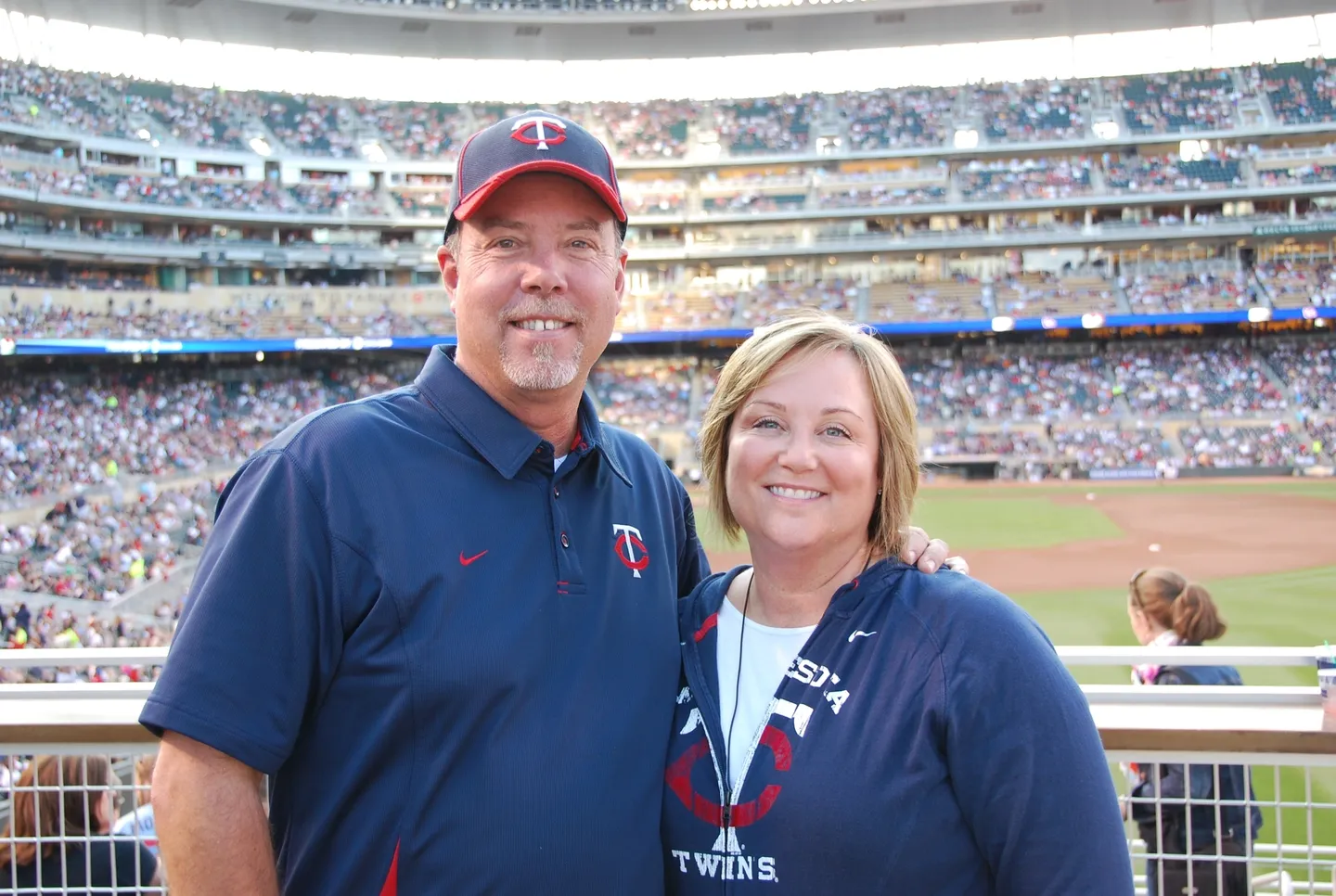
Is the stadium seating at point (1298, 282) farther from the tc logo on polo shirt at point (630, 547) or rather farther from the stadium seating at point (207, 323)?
the tc logo on polo shirt at point (630, 547)

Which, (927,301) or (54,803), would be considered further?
(927,301)

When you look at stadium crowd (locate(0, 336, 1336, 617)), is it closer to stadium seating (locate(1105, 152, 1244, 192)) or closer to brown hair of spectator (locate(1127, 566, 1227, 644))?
stadium seating (locate(1105, 152, 1244, 192))

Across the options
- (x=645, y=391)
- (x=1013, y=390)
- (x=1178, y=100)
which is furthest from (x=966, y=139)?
(x=645, y=391)

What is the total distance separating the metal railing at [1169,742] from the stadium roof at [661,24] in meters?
51.4

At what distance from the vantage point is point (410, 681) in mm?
2023

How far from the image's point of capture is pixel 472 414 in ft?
7.70

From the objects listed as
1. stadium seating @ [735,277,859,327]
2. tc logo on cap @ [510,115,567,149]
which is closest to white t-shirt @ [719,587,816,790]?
tc logo on cap @ [510,115,567,149]

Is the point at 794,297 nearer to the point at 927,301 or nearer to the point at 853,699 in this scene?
the point at 927,301

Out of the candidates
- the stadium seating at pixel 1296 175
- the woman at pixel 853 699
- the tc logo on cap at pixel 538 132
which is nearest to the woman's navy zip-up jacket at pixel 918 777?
the woman at pixel 853 699

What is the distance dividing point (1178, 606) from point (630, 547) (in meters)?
3.64

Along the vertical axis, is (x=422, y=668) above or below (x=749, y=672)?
above

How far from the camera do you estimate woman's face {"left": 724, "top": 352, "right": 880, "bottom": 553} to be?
7.70 feet

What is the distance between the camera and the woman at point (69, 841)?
284 centimetres

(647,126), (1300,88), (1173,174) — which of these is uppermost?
(647,126)
